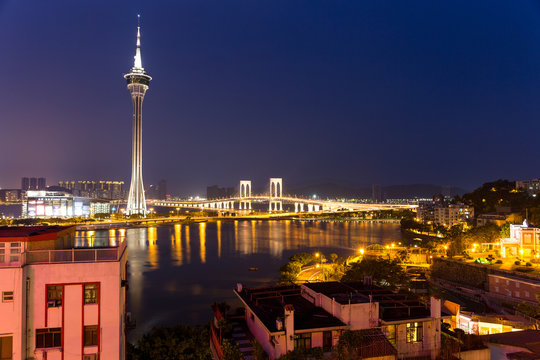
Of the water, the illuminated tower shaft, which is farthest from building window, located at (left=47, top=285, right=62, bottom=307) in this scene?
the illuminated tower shaft

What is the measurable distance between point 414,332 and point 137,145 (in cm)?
1969

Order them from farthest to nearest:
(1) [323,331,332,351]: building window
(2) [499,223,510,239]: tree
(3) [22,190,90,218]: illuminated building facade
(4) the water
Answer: (3) [22,190,90,218]: illuminated building facade, (2) [499,223,510,239]: tree, (4) the water, (1) [323,331,332,351]: building window

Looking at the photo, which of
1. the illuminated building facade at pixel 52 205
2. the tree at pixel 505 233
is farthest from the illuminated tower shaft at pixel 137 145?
the tree at pixel 505 233

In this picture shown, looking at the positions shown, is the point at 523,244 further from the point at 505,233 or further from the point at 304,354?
the point at 304,354

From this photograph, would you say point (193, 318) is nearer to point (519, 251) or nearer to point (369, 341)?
point (369, 341)

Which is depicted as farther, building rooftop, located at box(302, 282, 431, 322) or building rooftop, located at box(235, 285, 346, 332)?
building rooftop, located at box(302, 282, 431, 322)

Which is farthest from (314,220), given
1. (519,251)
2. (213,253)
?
(519,251)

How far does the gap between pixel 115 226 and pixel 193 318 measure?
44.7 ft

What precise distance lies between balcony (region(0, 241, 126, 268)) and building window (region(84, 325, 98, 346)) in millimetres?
288

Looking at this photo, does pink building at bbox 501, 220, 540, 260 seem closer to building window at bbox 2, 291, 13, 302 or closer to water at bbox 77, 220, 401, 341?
water at bbox 77, 220, 401, 341

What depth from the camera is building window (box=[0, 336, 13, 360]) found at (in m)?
1.65

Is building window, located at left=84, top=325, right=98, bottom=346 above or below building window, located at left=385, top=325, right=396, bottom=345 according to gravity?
above

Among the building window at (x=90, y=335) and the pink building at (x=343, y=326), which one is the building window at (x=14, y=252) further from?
the pink building at (x=343, y=326)

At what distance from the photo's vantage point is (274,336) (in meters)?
1.84
